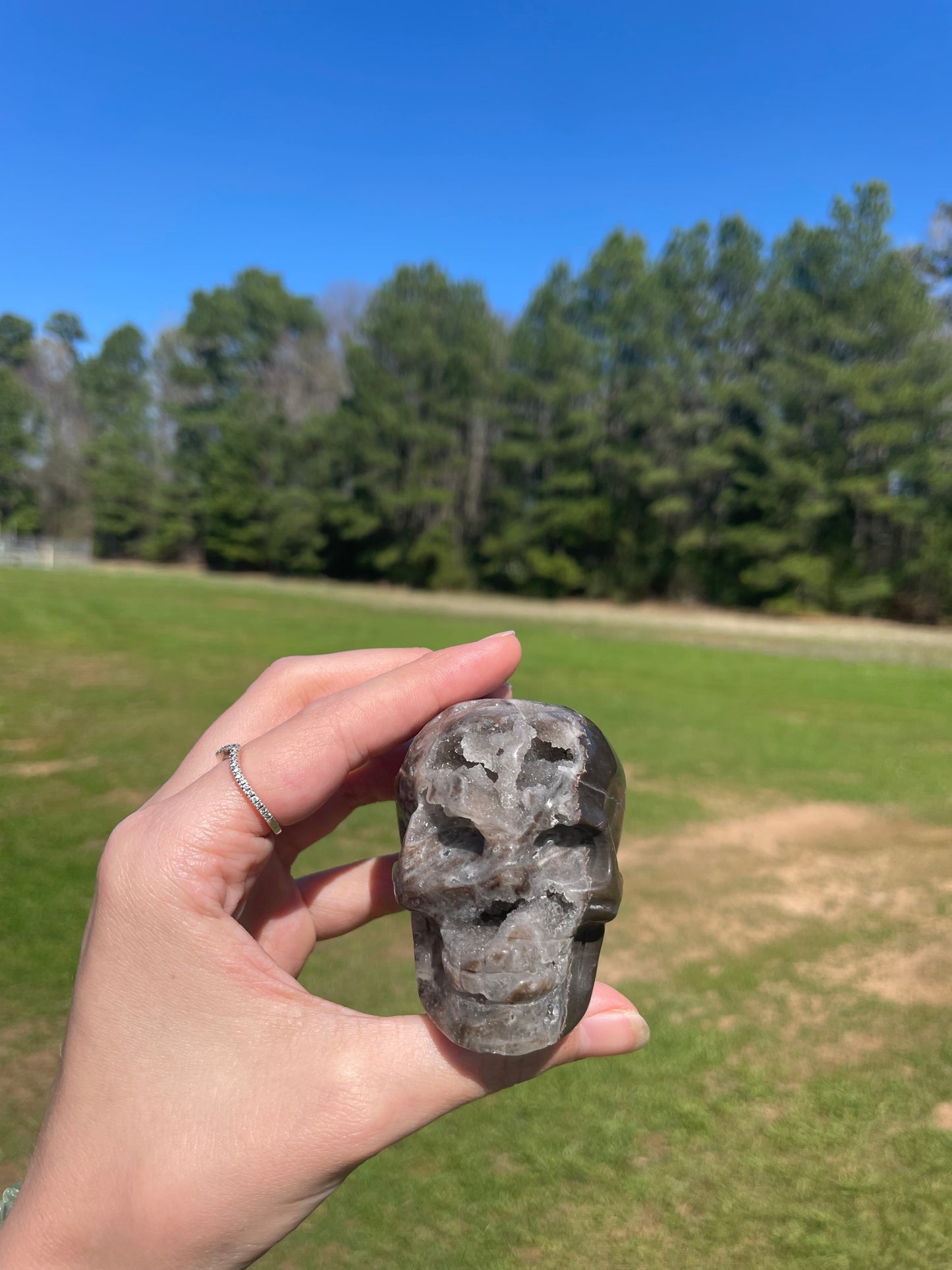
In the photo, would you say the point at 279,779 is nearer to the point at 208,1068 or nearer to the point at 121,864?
the point at 121,864

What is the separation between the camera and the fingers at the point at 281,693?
85.6 inches

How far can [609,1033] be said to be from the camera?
1958 millimetres

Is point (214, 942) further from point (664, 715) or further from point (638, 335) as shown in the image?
point (638, 335)

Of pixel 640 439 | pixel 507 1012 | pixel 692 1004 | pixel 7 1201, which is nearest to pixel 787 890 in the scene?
pixel 692 1004

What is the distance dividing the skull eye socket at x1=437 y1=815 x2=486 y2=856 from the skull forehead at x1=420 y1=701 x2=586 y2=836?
0.05 meters

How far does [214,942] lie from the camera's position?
1.71 m

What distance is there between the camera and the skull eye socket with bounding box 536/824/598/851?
1992mm

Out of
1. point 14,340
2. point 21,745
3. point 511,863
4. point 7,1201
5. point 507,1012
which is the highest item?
point 14,340

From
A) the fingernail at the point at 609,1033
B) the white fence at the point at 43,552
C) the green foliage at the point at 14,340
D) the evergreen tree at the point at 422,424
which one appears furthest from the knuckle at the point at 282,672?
the green foliage at the point at 14,340

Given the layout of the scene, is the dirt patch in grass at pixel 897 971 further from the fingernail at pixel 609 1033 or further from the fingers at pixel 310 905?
the fingers at pixel 310 905

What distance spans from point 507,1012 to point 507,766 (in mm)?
539

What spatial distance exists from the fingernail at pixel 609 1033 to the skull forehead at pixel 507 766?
485 mm

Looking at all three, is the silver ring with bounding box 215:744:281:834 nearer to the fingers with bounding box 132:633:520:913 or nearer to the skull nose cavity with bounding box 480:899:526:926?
the fingers with bounding box 132:633:520:913

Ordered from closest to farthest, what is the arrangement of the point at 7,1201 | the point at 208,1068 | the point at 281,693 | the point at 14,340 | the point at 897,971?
the point at 208,1068
the point at 7,1201
the point at 281,693
the point at 897,971
the point at 14,340
